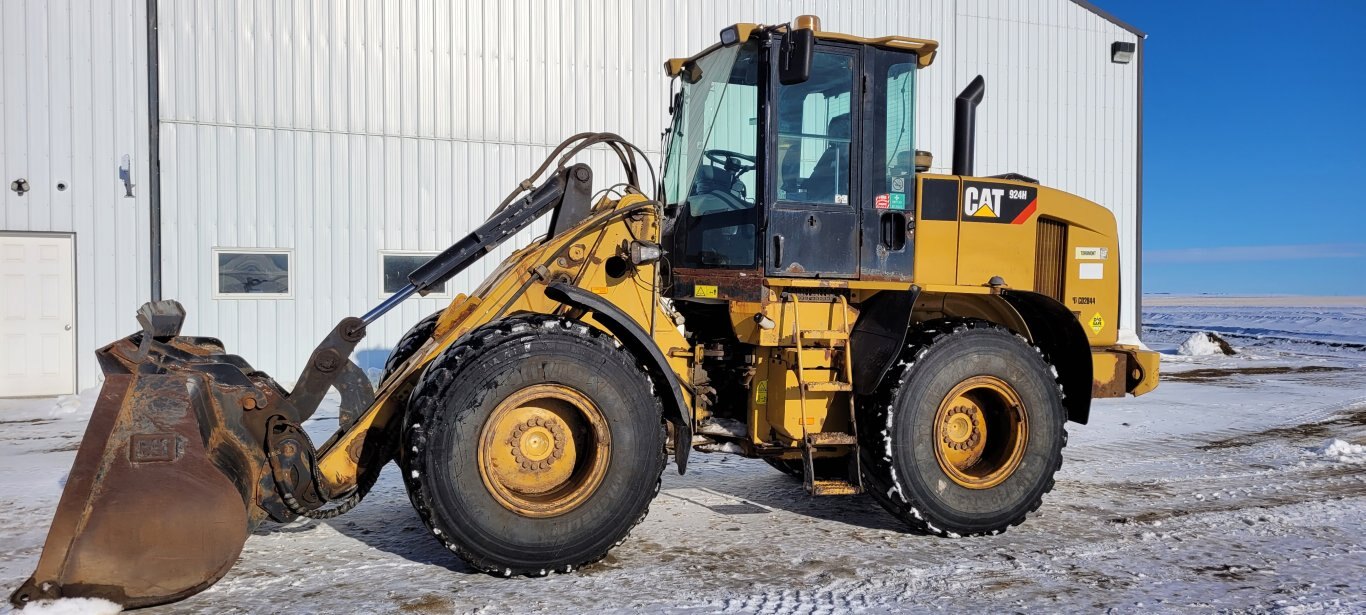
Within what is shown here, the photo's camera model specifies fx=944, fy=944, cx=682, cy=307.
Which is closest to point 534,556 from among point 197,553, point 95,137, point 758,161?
point 197,553

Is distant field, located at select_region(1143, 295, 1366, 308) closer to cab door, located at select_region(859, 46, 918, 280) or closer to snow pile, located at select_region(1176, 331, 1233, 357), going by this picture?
snow pile, located at select_region(1176, 331, 1233, 357)

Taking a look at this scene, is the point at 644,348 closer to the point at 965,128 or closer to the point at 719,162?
the point at 719,162

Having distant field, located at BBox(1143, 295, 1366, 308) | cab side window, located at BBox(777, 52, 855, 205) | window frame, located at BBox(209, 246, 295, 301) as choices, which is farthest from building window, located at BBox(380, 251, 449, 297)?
distant field, located at BBox(1143, 295, 1366, 308)

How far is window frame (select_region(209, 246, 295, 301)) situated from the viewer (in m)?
11.5

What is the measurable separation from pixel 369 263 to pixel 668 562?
29.1 feet

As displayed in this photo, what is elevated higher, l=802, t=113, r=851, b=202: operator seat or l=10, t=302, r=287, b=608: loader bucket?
l=802, t=113, r=851, b=202: operator seat

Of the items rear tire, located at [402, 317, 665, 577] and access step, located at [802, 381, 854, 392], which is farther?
access step, located at [802, 381, 854, 392]

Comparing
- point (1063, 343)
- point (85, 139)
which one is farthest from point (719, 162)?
point (85, 139)

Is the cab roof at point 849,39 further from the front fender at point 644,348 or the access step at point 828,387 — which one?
the access step at point 828,387

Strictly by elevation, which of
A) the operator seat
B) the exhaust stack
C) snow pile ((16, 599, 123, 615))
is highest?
the exhaust stack

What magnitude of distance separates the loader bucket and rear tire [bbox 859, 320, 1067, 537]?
3.09 metres

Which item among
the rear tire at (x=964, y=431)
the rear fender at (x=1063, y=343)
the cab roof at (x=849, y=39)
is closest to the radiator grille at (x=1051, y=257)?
the rear fender at (x=1063, y=343)

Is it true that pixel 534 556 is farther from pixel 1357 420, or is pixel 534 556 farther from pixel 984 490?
pixel 1357 420

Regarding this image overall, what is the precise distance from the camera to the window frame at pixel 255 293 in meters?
11.5
